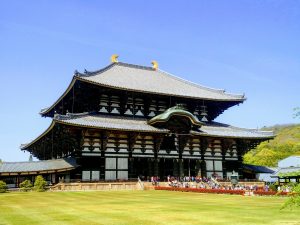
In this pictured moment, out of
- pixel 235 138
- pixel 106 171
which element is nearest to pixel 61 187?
pixel 106 171

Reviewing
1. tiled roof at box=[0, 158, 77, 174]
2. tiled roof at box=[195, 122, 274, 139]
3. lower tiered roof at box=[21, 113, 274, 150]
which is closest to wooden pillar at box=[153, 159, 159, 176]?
lower tiered roof at box=[21, 113, 274, 150]

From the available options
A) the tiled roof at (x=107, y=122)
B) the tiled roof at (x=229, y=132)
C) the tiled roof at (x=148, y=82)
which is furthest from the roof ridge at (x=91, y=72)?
the tiled roof at (x=229, y=132)

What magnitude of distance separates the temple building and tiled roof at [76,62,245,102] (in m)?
0.15

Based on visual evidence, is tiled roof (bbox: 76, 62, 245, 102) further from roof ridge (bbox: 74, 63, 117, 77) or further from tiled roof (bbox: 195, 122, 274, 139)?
tiled roof (bbox: 195, 122, 274, 139)

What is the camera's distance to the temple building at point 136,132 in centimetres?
4144

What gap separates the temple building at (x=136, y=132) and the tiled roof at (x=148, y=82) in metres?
0.15

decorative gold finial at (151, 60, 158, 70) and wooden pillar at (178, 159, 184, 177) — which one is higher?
decorative gold finial at (151, 60, 158, 70)

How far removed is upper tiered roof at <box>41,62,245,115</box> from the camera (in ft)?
150

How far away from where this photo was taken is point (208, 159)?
4975cm

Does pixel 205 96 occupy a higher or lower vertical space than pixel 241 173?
higher

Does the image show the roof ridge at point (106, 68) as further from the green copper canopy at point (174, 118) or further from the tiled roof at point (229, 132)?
the tiled roof at point (229, 132)

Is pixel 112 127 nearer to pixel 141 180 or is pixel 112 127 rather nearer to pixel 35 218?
pixel 141 180

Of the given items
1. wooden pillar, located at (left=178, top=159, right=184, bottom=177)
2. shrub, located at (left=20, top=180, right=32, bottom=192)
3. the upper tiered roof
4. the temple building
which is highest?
the upper tiered roof

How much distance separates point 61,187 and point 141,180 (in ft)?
33.4
